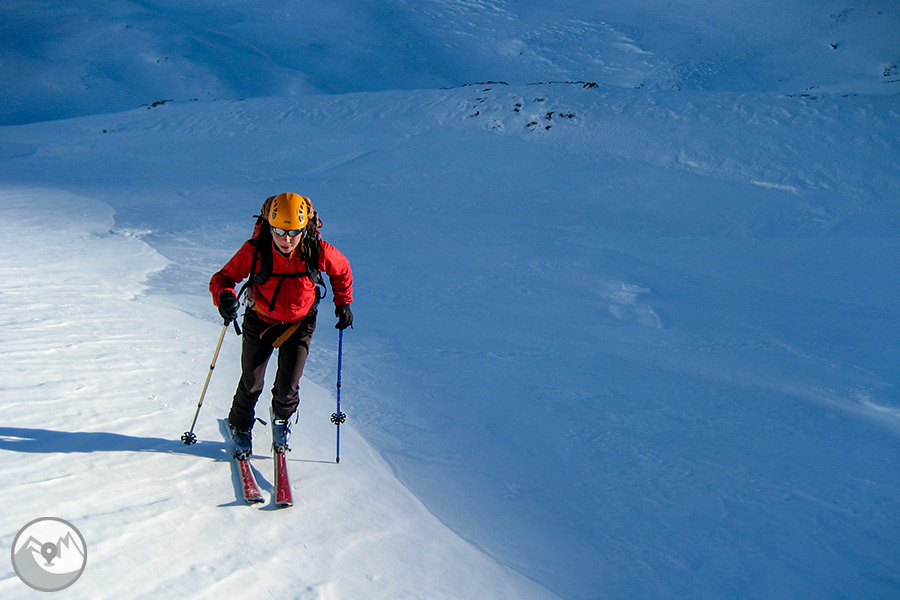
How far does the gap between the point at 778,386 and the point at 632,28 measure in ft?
87.2

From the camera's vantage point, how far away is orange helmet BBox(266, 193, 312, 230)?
335 centimetres

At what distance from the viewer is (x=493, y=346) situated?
20.1 ft

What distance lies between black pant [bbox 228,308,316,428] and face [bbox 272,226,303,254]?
458 mm

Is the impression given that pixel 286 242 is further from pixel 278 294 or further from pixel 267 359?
pixel 267 359

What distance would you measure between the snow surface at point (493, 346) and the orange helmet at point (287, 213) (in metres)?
1.56

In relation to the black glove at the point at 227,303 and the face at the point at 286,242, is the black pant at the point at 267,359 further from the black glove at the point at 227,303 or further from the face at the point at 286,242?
the face at the point at 286,242

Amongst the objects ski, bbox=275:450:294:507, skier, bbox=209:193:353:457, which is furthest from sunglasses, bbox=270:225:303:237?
ski, bbox=275:450:294:507

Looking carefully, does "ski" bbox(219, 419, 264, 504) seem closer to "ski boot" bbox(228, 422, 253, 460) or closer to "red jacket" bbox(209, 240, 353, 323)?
"ski boot" bbox(228, 422, 253, 460)

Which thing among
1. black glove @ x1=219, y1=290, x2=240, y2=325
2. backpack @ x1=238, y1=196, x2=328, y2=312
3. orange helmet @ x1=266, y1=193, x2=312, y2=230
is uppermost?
orange helmet @ x1=266, y1=193, x2=312, y2=230

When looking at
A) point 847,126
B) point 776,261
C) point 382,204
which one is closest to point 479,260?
point 382,204

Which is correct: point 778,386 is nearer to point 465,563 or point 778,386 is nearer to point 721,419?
point 721,419

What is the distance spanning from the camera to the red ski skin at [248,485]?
3.53 metres

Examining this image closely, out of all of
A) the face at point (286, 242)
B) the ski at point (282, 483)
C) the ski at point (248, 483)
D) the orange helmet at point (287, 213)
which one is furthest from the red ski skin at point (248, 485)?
the orange helmet at point (287, 213)

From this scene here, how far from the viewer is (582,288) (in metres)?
7.62
